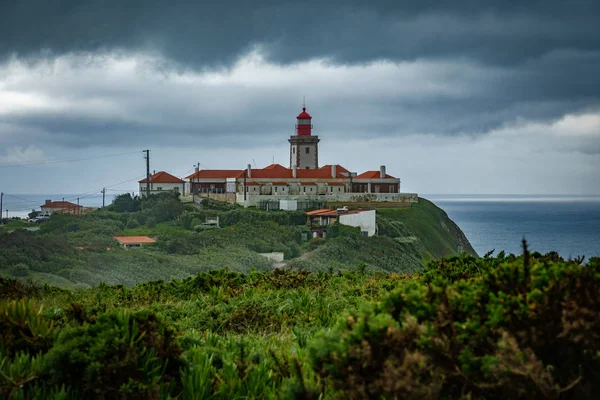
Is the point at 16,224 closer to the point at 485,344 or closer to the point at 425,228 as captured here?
the point at 425,228

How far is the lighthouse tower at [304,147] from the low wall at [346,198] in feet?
32.2

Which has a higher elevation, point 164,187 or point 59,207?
point 164,187

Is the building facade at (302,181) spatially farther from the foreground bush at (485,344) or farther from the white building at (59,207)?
the foreground bush at (485,344)

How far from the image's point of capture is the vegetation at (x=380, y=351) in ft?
10.5

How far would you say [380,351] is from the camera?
336 cm

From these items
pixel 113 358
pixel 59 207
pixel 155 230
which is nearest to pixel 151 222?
pixel 155 230

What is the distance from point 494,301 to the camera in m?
3.46

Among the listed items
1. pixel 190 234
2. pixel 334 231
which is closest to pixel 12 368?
pixel 190 234

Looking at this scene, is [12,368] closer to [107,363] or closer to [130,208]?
[107,363]

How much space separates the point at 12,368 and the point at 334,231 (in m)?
38.1

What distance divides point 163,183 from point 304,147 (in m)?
15.5

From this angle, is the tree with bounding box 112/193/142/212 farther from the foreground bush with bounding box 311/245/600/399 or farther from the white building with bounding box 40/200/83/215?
the foreground bush with bounding box 311/245/600/399

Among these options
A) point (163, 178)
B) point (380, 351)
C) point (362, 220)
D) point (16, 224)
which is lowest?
point (16, 224)

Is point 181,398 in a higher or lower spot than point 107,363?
lower
